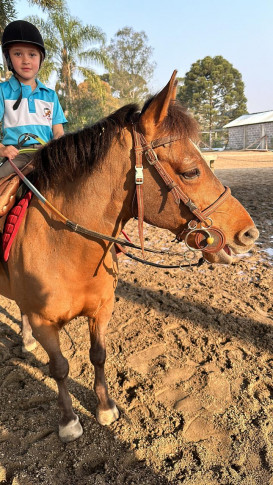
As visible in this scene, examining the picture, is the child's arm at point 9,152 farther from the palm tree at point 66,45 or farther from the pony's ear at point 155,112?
the palm tree at point 66,45

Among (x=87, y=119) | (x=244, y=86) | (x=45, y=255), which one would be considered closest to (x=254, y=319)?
(x=45, y=255)

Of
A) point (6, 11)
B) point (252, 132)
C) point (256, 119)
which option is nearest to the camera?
point (6, 11)

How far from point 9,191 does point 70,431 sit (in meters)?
1.87

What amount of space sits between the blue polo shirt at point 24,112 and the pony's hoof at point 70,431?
7.84ft

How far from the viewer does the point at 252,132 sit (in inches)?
1473

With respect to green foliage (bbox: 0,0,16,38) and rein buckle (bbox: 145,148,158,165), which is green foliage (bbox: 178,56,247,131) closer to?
green foliage (bbox: 0,0,16,38)

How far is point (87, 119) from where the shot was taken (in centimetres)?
2184

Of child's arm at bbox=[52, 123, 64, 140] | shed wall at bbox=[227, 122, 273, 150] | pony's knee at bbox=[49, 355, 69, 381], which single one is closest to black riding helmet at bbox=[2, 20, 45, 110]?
child's arm at bbox=[52, 123, 64, 140]

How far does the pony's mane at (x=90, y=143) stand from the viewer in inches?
68.1

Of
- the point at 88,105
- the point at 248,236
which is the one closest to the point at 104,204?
the point at 248,236

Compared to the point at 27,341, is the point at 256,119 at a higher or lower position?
higher

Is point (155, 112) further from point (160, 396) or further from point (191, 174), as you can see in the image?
point (160, 396)

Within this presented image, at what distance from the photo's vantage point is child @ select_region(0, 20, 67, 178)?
8.13ft

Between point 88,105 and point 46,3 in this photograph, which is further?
point 88,105
